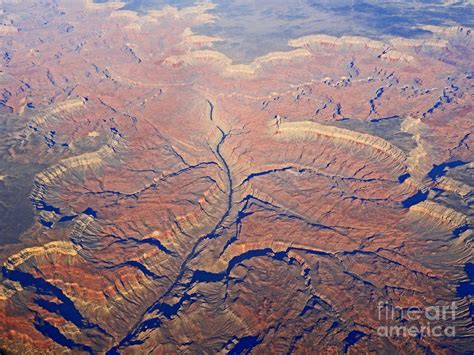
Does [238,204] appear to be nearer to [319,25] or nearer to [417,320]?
[417,320]

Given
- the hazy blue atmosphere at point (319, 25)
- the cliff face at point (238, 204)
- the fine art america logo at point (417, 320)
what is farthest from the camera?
the hazy blue atmosphere at point (319, 25)

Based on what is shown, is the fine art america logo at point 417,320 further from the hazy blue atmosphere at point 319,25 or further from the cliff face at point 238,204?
the hazy blue atmosphere at point 319,25

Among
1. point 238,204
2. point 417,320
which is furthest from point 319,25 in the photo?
point 417,320

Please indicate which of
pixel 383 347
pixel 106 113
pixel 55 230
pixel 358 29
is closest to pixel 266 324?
pixel 383 347

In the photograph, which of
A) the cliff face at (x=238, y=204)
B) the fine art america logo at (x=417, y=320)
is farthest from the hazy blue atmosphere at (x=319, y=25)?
the fine art america logo at (x=417, y=320)

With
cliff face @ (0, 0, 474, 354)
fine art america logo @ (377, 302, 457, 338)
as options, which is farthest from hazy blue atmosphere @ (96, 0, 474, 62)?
fine art america logo @ (377, 302, 457, 338)

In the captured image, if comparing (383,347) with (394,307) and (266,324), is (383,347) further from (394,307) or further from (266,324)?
(266,324)

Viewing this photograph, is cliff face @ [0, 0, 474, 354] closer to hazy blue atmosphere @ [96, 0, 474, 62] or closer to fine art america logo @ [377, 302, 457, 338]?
fine art america logo @ [377, 302, 457, 338]

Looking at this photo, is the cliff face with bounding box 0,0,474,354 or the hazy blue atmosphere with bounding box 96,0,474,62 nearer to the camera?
the cliff face with bounding box 0,0,474,354
